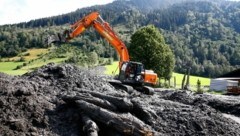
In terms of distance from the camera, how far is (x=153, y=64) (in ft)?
170

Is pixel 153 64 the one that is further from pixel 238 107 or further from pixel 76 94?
pixel 76 94

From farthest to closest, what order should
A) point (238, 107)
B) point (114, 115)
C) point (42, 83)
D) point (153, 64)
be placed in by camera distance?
point (153, 64)
point (238, 107)
point (42, 83)
point (114, 115)

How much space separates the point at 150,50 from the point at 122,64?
25.2 meters

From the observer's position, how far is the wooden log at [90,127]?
1472cm

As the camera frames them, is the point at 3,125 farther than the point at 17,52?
No

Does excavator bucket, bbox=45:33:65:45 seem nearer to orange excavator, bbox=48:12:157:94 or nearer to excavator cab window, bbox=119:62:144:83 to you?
orange excavator, bbox=48:12:157:94

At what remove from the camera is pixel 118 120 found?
611 inches

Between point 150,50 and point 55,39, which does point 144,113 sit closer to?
point 55,39

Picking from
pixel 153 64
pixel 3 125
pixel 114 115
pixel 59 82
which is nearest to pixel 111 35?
pixel 59 82

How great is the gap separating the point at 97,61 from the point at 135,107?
297 feet

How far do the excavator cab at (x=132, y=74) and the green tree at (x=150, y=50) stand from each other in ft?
80.5

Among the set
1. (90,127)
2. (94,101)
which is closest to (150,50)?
(94,101)

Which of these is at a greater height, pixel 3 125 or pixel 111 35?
pixel 111 35

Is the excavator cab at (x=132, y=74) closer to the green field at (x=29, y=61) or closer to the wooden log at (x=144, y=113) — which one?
the wooden log at (x=144, y=113)
